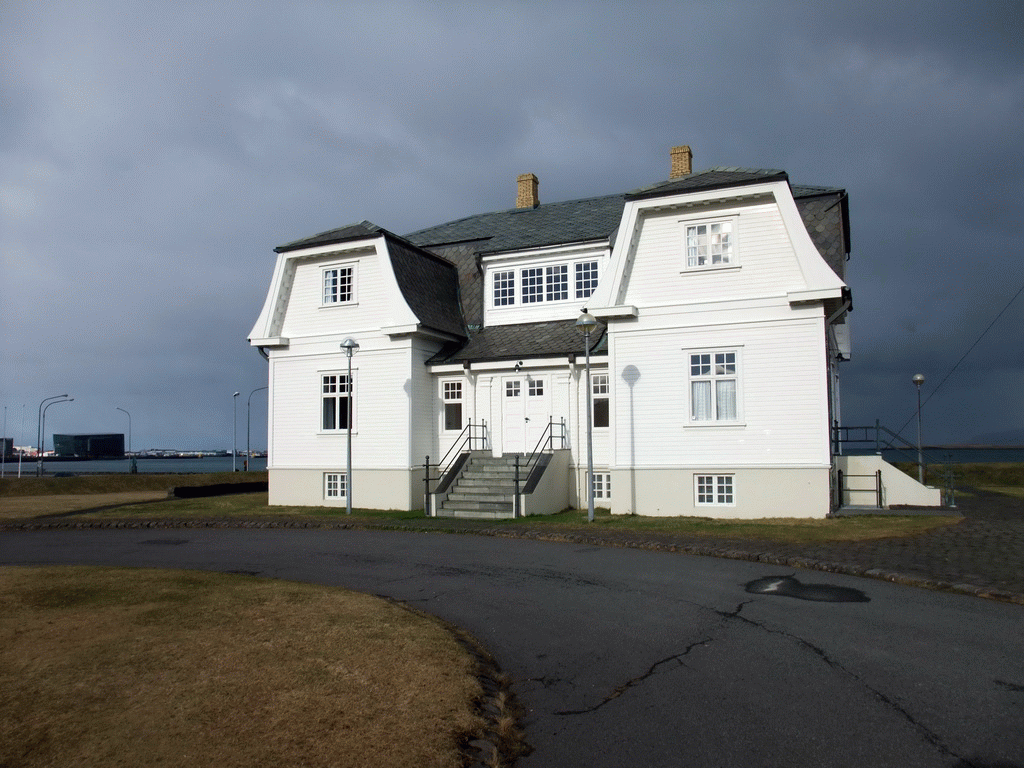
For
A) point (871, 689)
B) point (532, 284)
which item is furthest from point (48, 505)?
point (871, 689)

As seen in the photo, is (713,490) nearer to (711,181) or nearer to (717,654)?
(711,181)

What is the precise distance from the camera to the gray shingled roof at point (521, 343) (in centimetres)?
2169

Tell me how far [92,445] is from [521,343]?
132 meters

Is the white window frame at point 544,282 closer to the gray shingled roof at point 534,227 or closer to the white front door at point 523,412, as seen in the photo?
the gray shingled roof at point 534,227

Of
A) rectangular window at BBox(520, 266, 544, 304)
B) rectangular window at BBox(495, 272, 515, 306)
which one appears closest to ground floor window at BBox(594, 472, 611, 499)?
rectangular window at BBox(520, 266, 544, 304)

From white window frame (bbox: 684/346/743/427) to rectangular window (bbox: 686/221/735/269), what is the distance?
2147 millimetres

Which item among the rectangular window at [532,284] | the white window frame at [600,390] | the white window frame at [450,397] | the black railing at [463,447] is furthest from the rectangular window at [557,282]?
the black railing at [463,447]

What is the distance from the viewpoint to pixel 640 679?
20.9 feet

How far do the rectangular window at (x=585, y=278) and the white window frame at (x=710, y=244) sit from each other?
4.18 metres

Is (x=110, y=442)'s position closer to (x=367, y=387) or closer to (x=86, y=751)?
(x=367, y=387)

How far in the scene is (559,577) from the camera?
11.1 metres

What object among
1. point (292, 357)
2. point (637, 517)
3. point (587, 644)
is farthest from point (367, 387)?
point (587, 644)

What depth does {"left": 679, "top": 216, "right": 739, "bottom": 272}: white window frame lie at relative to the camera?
62.0ft

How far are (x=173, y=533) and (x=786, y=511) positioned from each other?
45.7 feet
